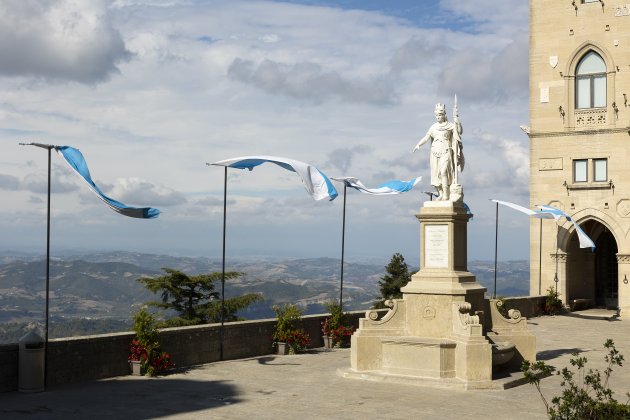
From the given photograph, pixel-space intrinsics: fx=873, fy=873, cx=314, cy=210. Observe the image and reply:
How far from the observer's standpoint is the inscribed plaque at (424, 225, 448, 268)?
68.3ft

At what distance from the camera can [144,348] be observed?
20.1m

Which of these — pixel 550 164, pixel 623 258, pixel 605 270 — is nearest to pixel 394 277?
pixel 605 270

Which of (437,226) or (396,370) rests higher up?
(437,226)

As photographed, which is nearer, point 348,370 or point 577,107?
point 348,370

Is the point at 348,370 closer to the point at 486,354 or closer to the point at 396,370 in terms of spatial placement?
the point at 396,370

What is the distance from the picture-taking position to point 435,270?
20.8 meters

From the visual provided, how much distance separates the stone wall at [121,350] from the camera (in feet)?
60.5

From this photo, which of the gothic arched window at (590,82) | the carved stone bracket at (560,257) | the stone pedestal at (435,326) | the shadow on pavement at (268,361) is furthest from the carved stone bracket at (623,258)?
the shadow on pavement at (268,361)

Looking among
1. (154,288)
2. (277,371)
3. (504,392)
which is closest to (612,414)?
(504,392)

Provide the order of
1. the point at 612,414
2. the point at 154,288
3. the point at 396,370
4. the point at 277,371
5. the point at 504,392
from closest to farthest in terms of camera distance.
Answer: the point at 612,414
the point at 504,392
the point at 396,370
the point at 277,371
the point at 154,288

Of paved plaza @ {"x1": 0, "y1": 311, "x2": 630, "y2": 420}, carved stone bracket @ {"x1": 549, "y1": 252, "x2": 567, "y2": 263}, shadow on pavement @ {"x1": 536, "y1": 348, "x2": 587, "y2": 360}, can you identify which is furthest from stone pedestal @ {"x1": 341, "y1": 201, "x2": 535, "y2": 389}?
carved stone bracket @ {"x1": 549, "y1": 252, "x2": 567, "y2": 263}

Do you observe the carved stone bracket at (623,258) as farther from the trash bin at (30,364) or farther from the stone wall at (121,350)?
the trash bin at (30,364)

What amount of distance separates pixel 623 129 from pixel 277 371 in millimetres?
26111

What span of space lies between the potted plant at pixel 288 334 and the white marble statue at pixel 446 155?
5881 mm
